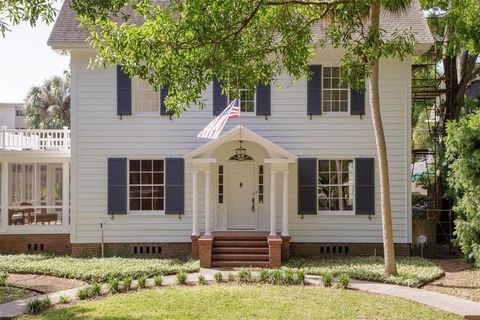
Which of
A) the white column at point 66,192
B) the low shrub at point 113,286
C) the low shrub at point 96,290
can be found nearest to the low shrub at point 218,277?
the low shrub at point 113,286

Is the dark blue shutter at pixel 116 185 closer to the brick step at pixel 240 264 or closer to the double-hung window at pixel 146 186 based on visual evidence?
the double-hung window at pixel 146 186

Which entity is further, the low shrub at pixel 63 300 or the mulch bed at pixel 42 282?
the mulch bed at pixel 42 282

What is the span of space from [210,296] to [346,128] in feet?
25.2

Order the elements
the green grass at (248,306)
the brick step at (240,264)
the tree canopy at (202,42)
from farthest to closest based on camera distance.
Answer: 1. the brick step at (240,264)
2. the green grass at (248,306)
3. the tree canopy at (202,42)

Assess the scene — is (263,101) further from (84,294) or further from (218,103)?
(84,294)

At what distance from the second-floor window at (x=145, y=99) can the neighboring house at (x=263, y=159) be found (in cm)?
14

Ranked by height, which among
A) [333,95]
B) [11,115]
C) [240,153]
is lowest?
[240,153]

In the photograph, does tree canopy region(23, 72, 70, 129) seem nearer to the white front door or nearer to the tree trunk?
the white front door

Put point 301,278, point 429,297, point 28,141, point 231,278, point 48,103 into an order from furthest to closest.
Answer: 1. point 48,103
2. point 28,141
3. point 231,278
4. point 301,278
5. point 429,297

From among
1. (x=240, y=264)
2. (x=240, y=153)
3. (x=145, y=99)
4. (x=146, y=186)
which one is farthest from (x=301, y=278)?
(x=145, y=99)

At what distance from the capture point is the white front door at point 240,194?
16891 millimetres

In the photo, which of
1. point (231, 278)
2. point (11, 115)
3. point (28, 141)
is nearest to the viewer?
point (231, 278)

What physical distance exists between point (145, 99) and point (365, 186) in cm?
731

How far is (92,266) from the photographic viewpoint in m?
14.3
